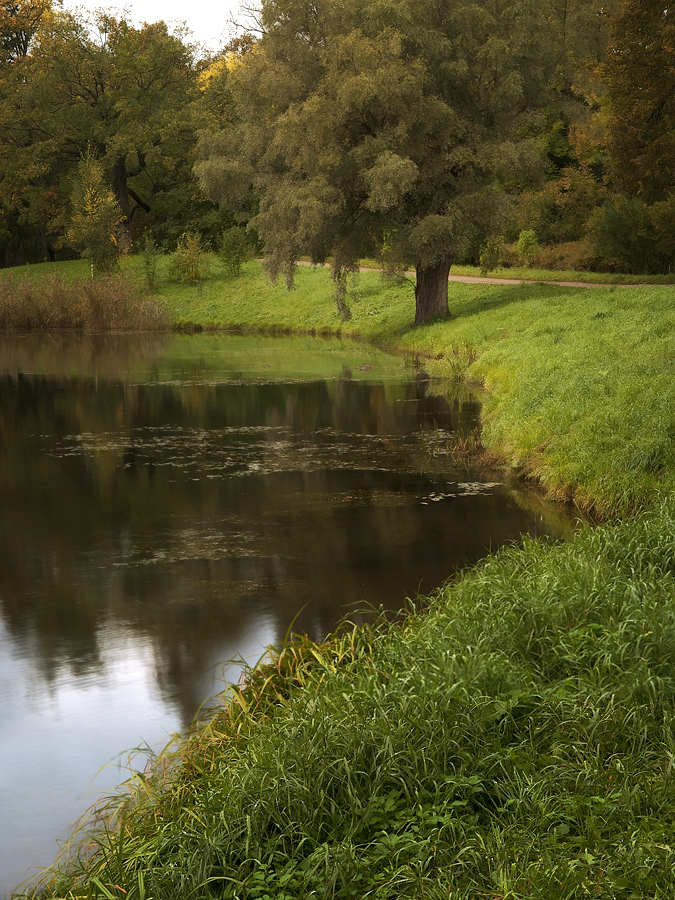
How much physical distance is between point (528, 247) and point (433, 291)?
536 inches

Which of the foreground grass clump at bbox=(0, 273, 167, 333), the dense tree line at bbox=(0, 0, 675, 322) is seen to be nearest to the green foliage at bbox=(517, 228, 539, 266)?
the dense tree line at bbox=(0, 0, 675, 322)

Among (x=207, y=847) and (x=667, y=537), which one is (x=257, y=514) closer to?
(x=667, y=537)

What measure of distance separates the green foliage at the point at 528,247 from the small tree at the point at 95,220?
68.2 ft

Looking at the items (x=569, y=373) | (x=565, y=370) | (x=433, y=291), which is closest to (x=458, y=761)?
(x=569, y=373)

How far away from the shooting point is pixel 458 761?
14.4ft

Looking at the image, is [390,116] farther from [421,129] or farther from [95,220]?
[95,220]

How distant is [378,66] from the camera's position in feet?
80.6

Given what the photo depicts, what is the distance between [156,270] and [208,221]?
612 cm

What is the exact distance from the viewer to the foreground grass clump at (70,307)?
36.7 meters

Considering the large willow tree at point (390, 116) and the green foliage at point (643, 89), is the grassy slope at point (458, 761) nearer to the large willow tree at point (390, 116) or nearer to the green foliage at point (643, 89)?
the large willow tree at point (390, 116)

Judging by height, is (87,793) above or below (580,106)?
below

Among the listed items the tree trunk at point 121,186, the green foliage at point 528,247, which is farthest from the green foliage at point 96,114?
the green foliage at point 528,247

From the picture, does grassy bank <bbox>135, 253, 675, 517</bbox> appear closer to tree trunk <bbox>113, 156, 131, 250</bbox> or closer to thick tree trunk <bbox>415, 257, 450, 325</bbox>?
thick tree trunk <bbox>415, 257, 450, 325</bbox>

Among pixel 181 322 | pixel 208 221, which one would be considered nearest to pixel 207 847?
pixel 181 322
